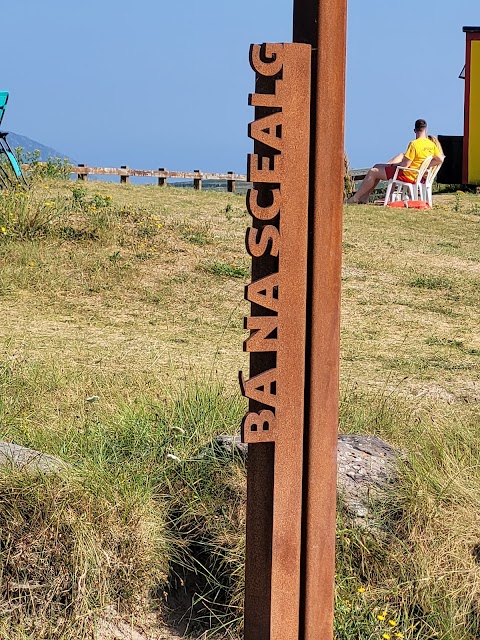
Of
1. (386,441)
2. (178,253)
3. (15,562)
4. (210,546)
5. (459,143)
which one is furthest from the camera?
(459,143)

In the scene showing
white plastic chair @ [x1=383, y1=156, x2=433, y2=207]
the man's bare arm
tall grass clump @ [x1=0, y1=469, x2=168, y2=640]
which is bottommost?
tall grass clump @ [x1=0, y1=469, x2=168, y2=640]

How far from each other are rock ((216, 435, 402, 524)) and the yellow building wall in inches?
632

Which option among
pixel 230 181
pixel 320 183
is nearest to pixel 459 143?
pixel 230 181

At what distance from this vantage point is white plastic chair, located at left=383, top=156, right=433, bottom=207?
45.0 feet

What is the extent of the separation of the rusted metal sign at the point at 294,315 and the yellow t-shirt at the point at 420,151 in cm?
1159

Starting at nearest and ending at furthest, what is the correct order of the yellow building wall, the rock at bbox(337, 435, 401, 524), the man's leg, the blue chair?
the rock at bbox(337, 435, 401, 524) → the blue chair → the man's leg → the yellow building wall

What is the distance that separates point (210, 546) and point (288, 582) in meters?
1.00

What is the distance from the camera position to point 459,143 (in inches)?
796

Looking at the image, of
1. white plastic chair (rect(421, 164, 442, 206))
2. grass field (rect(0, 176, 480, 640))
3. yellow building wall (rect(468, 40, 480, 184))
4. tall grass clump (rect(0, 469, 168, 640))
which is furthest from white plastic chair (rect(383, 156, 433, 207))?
tall grass clump (rect(0, 469, 168, 640))

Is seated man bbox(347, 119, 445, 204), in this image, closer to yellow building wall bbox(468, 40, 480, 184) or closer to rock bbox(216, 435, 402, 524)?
yellow building wall bbox(468, 40, 480, 184)

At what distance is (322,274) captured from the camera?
2.43m

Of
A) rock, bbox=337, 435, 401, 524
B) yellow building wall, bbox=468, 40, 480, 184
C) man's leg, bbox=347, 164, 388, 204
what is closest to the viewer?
rock, bbox=337, 435, 401, 524

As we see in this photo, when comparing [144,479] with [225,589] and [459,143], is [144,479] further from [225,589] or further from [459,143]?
[459,143]

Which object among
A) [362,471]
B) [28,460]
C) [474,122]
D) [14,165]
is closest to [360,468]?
[362,471]
